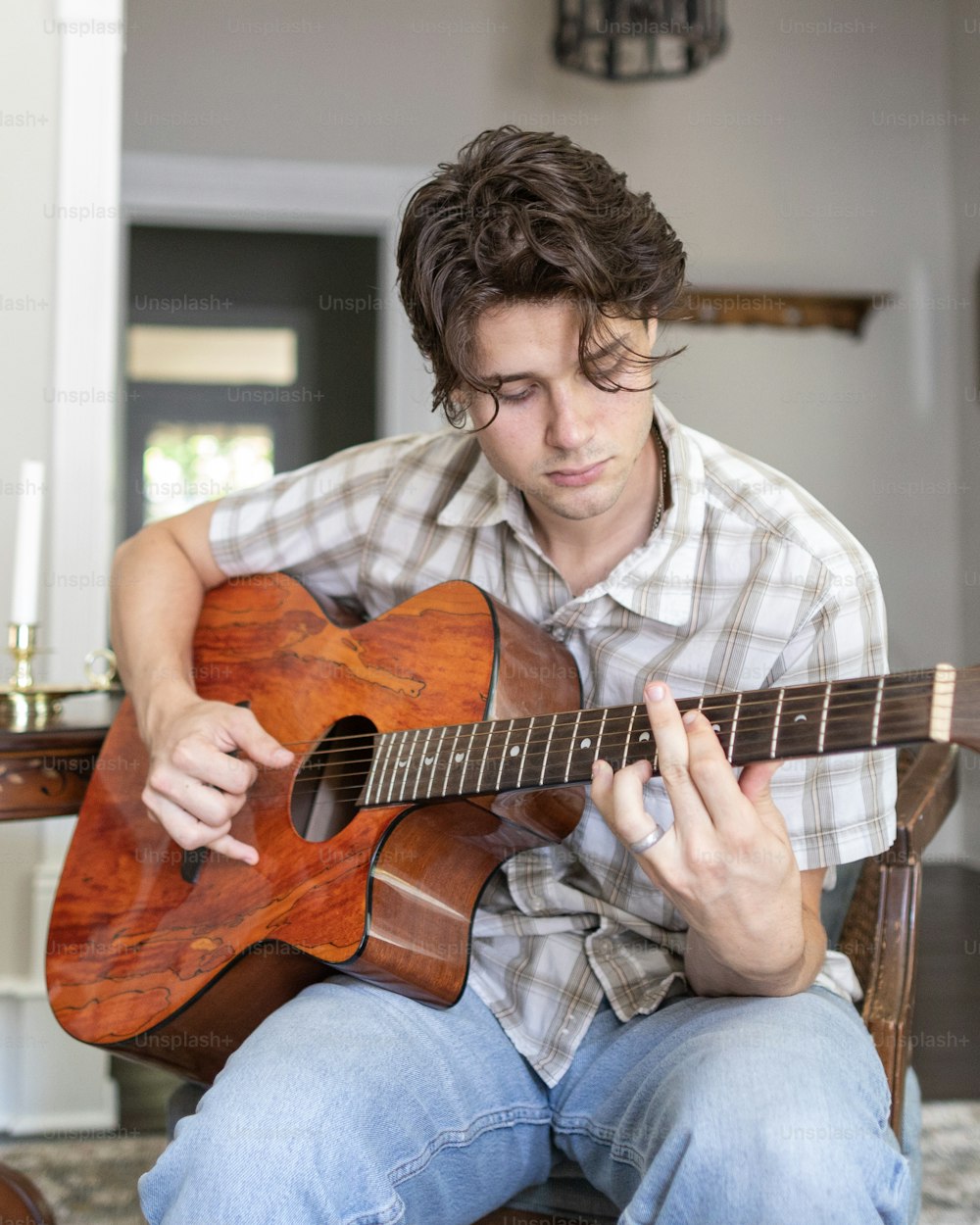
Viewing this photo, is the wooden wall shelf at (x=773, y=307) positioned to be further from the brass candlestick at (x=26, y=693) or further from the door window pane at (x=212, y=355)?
the brass candlestick at (x=26, y=693)

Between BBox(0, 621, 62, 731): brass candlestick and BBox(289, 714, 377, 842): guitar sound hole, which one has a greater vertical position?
BBox(0, 621, 62, 731): brass candlestick

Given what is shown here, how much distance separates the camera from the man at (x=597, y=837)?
2.86 feet

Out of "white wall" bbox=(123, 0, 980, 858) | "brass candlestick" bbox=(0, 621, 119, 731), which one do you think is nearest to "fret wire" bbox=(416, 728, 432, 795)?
"brass candlestick" bbox=(0, 621, 119, 731)

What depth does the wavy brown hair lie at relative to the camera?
1.08 meters

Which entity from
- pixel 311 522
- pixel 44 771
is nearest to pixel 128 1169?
pixel 44 771

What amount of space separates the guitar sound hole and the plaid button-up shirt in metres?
0.18

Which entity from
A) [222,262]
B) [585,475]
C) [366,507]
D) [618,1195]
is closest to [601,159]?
[585,475]

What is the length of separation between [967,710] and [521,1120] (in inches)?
21.9

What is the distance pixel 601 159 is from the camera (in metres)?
1.15

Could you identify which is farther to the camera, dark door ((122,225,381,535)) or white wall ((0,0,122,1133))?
dark door ((122,225,381,535))

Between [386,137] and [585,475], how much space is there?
3194mm

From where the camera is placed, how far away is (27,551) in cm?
171

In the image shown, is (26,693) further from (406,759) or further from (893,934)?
A: (893,934)

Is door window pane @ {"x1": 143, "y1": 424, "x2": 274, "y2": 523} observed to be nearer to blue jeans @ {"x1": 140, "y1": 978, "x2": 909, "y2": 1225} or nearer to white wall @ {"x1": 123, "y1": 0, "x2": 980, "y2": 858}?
white wall @ {"x1": 123, "y1": 0, "x2": 980, "y2": 858}
